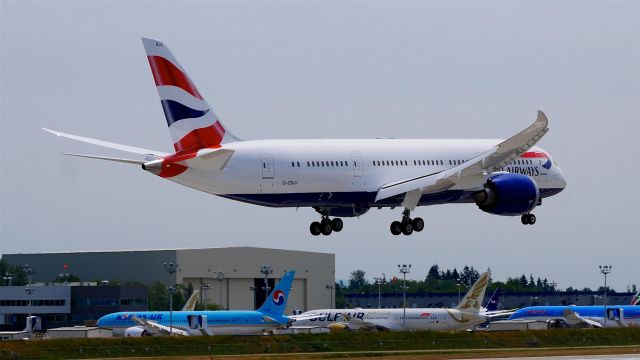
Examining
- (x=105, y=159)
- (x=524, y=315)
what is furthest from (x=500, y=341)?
(x=524, y=315)

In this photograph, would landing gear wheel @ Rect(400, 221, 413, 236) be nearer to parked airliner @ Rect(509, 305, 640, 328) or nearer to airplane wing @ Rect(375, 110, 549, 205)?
airplane wing @ Rect(375, 110, 549, 205)

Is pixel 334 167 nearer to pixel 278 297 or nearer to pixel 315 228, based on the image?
pixel 315 228

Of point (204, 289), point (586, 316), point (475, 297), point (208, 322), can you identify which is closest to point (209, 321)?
point (208, 322)

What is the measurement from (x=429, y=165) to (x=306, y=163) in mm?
9399

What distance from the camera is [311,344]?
8588 centimetres

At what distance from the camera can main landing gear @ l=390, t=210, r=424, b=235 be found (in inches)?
3041

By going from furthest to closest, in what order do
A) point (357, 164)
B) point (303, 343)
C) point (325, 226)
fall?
point (303, 343)
point (325, 226)
point (357, 164)

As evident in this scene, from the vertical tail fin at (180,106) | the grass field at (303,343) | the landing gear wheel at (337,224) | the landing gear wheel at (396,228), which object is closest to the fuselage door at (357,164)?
the landing gear wheel at (396,228)

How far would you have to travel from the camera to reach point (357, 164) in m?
75.5

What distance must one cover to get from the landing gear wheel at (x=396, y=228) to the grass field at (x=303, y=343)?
7.68m

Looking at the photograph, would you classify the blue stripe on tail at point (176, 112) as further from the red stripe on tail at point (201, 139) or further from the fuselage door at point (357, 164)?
the fuselage door at point (357, 164)

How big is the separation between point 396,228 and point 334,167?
6.03 metres

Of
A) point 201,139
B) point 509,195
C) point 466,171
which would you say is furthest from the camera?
point 509,195

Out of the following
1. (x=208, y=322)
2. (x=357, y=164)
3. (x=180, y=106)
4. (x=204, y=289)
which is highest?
(x=180, y=106)
